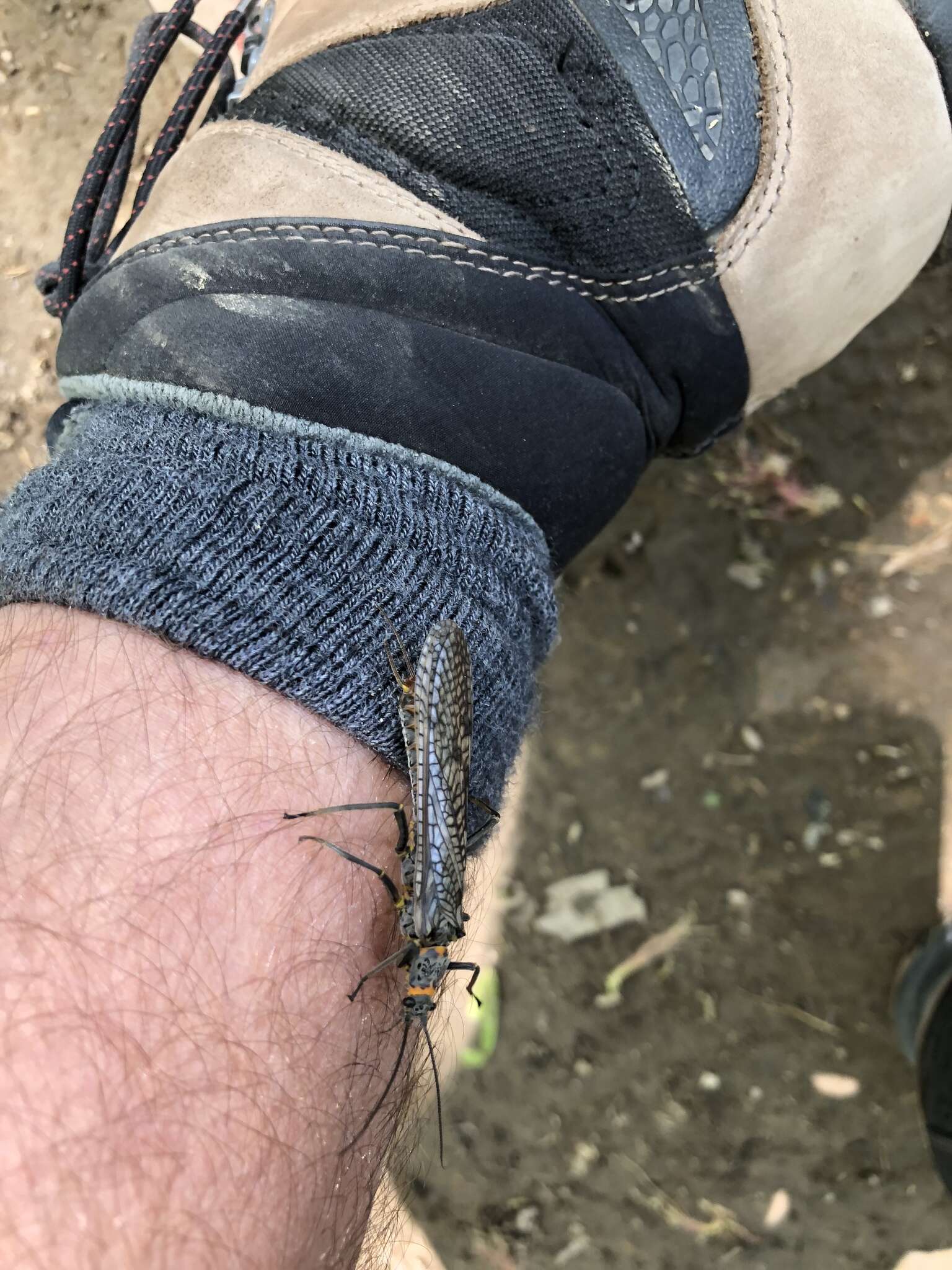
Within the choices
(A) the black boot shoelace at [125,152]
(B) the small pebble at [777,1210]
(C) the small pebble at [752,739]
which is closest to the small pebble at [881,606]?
(C) the small pebble at [752,739]

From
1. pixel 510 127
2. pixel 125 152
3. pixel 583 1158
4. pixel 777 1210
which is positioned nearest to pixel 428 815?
pixel 510 127

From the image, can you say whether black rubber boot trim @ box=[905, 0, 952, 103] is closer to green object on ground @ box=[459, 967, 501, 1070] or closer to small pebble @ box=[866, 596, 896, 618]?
small pebble @ box=[866, 596, 896, 618]

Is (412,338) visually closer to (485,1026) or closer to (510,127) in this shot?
(510,127)

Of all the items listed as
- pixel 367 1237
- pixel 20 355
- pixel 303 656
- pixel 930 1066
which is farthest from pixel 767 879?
pixel 20 355

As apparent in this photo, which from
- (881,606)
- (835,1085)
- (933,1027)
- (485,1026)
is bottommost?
(835,1085)

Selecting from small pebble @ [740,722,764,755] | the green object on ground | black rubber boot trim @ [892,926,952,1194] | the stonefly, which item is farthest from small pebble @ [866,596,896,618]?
the stonefly

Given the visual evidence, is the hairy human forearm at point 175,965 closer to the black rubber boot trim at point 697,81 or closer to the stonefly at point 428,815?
the stonefly at point 428,815
